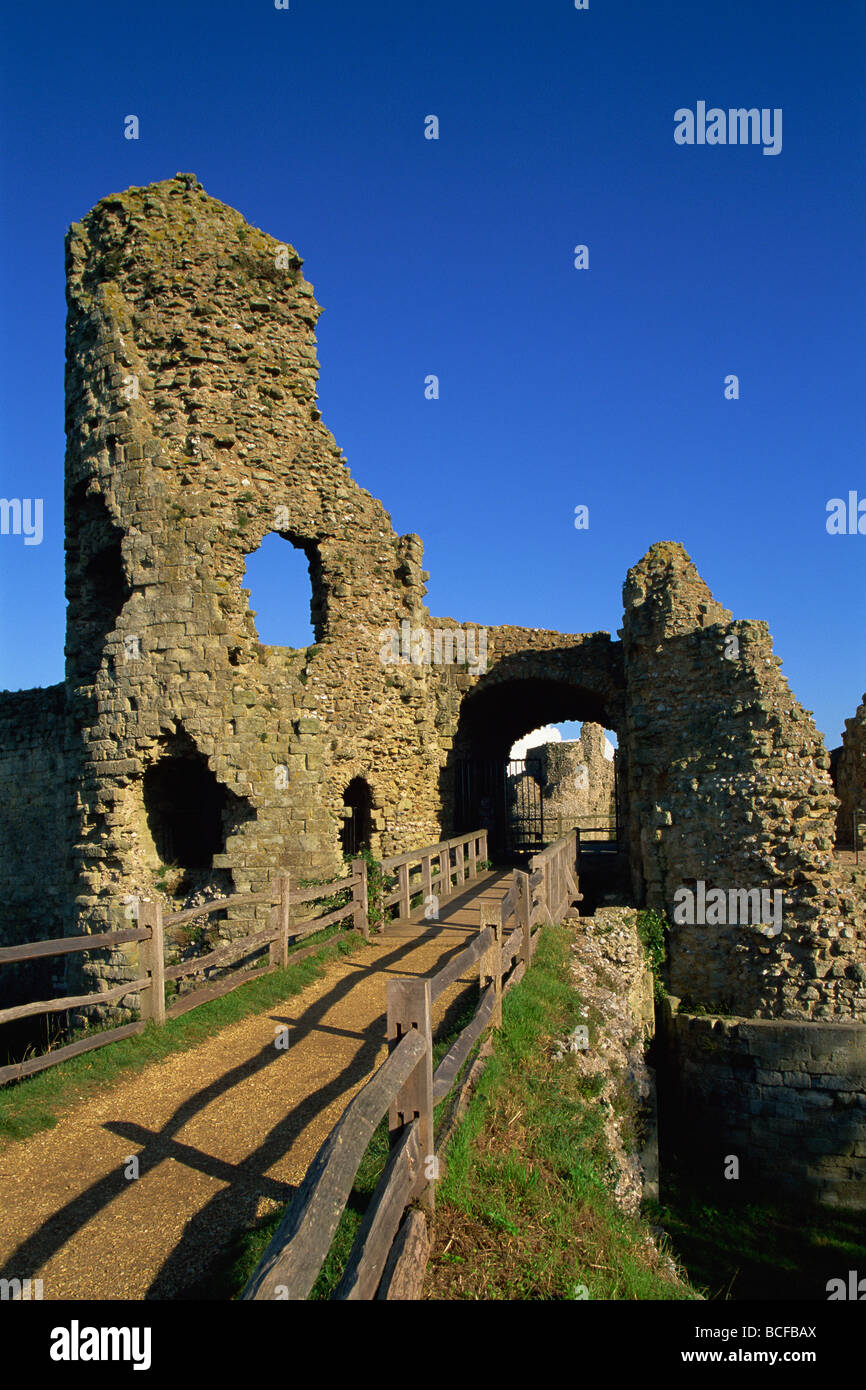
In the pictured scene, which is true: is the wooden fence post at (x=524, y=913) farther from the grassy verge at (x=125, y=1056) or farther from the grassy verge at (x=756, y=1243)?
the grassy verge at (x=756, y=1243)

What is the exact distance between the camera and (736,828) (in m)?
12.0

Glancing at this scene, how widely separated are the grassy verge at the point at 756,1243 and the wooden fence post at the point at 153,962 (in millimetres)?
5228

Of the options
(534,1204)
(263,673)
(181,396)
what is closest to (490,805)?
(263,673)

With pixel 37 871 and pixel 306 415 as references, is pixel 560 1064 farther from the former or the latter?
pixel 37 871

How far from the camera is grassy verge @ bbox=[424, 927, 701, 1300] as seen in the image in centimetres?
409

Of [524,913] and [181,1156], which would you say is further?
[524,913]

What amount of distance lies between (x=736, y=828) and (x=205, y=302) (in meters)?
11.3

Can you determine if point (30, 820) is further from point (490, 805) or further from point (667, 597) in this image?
point (667, 597)

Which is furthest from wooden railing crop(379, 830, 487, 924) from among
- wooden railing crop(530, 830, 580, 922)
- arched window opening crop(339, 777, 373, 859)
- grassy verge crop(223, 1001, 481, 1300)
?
grassy verge crop(223, 1001, 481, 1300)

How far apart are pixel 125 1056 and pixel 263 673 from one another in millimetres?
6553

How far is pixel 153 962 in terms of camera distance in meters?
7.36

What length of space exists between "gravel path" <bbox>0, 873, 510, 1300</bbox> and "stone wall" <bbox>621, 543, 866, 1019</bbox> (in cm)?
548

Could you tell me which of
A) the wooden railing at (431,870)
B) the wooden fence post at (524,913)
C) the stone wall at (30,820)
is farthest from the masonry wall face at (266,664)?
the wooden fence post at (524,913)
